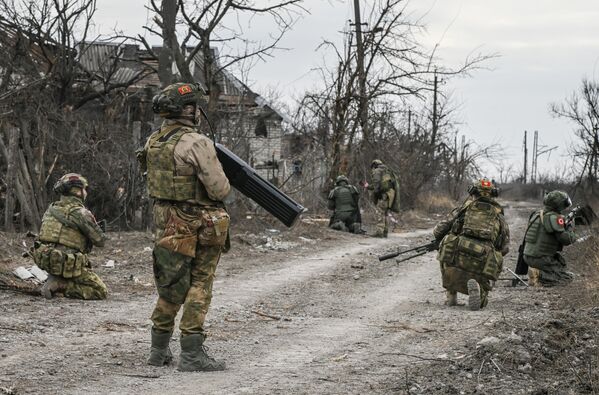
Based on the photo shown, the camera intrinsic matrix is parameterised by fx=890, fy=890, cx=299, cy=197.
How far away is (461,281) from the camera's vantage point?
9602mm

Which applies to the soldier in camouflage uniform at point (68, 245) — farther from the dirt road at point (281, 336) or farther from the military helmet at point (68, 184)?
the dirt road at point (281, 336)

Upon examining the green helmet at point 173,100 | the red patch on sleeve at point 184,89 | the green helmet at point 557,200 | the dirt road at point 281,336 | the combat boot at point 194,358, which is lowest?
the dirt road at point 281,336

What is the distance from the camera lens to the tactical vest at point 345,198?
21.3 metres

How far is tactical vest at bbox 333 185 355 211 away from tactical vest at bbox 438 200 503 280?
1158cm

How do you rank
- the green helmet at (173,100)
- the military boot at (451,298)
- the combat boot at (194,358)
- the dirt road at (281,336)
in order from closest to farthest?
1. the dirt road at (281,336)
2. the combat boot at (194,358)
3. the green helmet at (173,100)
4. the military boot at (451,298)

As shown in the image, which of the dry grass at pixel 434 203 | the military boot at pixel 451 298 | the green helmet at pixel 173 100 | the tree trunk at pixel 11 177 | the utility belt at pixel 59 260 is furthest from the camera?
the dry grass at pixel 434 203

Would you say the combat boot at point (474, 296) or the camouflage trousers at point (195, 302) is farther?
the combat boot at point (474, 296)

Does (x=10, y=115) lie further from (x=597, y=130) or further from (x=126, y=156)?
(x=597, y=130)

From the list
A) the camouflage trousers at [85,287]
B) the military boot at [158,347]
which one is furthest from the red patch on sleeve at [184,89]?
the camouflage trousers at [85,287]

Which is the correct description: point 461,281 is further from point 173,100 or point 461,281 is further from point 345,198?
point 345,198

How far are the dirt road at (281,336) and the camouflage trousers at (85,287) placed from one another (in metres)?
0.19

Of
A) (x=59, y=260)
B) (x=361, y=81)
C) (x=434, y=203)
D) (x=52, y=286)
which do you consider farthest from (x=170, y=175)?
(x=434, y=203)

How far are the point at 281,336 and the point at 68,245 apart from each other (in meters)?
3.02

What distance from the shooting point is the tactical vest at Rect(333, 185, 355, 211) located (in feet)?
69.9
